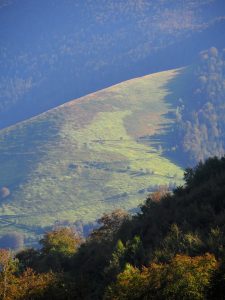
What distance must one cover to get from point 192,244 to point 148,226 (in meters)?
9.21

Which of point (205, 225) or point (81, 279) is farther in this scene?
point (205, 225)

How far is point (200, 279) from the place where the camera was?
2228cm

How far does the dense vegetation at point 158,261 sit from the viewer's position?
74.7 ft

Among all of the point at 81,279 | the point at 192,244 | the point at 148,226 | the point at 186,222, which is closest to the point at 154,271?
the point at 192,244

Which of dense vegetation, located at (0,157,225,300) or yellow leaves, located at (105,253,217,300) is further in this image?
dense vegetation, located at (0,157,225,300)

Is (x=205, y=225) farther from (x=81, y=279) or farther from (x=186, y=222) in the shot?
(x=81, y=279)

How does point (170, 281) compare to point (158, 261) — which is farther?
point (158, 261)

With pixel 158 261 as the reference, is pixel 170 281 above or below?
above

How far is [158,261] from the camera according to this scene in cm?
2867

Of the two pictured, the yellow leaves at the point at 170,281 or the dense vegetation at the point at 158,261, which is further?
the dense vegetation at the point at 158,261

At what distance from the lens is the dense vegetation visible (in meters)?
22.8

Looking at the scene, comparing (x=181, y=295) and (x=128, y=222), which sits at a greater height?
(x=181, y=295)

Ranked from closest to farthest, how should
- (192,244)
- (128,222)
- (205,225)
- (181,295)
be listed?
(181,295) → (192,244) → (205,225) → (128,222)

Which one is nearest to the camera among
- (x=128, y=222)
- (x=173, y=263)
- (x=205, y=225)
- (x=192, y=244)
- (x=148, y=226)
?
(x=173, y=263)
